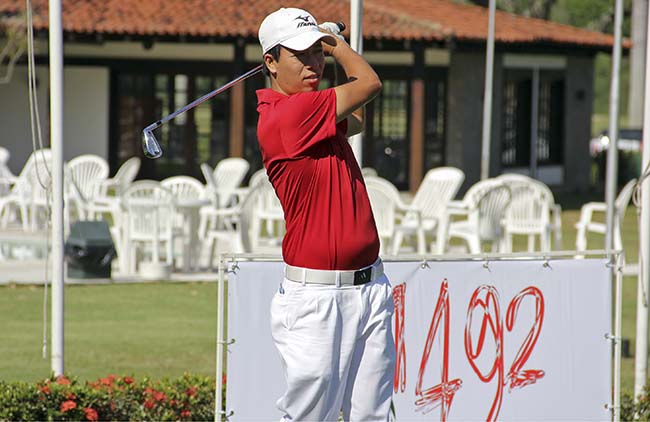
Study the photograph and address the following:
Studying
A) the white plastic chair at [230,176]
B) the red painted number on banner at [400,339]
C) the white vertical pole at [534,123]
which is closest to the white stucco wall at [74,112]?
the white vertical pole at [534,123]

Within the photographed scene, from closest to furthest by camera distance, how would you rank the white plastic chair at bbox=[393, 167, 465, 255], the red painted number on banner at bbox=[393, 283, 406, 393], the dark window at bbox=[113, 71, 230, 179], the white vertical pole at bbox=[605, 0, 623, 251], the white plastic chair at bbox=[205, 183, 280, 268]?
1. the red painted number on banner at bbox=[393, 283, 406, 393]
2. the white vertical pole at bbox=[605, 0, 623, 251]
3. the white plastic chair at bbox=[205, 183, 280, 268]
4. the white plastic chair at bbox=[393, 167, 465, 255]
5. the dark window at bbox=[113, 71, 230, 179]

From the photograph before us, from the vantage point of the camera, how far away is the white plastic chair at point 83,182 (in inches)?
516

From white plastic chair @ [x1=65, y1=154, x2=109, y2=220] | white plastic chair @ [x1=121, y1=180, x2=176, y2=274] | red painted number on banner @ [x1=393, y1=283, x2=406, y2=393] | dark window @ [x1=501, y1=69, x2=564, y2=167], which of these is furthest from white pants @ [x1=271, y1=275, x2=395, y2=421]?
dark window @ [x1=501, y1=69, x2=564, y2=167]

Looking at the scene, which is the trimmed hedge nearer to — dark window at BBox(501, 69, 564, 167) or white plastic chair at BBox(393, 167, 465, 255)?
white plastic chair at BBox(393, 167, 465, 255)

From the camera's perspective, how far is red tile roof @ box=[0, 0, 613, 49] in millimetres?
21625

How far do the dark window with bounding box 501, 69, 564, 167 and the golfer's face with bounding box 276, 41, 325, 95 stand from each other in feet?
71.9

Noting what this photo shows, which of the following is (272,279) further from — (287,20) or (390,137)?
(390,137)

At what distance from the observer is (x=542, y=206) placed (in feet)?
42.2

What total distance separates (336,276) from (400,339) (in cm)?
125

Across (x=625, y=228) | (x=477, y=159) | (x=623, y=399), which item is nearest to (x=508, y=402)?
(x=623, y=399)

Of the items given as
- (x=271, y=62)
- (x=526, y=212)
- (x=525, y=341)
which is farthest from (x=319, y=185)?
(x=526, y=212)

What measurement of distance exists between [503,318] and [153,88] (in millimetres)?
19819

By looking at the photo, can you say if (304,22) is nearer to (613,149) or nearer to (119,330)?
(613,149)

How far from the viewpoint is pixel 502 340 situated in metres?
5.34
